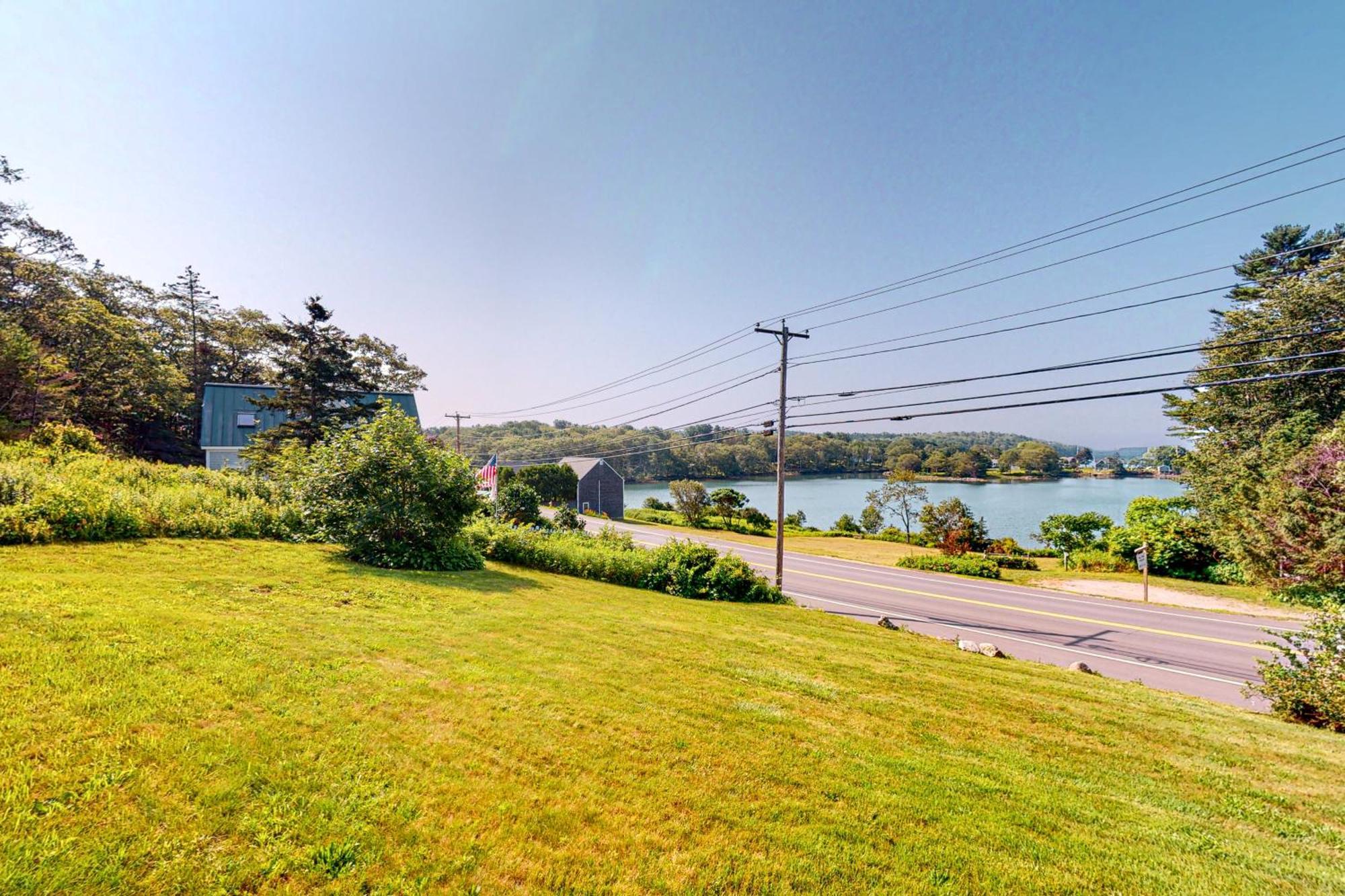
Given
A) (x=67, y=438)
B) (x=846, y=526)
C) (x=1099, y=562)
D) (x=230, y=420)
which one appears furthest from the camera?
(x=846, y=526)

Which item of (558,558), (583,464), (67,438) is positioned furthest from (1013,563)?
(67,438)

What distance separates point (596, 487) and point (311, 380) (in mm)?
26649

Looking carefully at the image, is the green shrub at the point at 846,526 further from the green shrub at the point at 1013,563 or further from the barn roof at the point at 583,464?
the barn roof at the point at 583,464

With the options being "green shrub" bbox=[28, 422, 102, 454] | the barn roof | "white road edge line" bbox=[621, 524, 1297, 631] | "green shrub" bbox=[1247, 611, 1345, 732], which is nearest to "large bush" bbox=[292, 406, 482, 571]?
"white road edge line" bbox=[621, 524, 1297, 631]

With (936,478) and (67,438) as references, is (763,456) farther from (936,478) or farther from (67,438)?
(67,438)

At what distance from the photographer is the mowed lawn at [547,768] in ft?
8.16

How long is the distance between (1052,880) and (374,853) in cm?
377

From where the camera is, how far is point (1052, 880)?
2.97m

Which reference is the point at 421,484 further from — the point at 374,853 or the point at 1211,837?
the point at 1211,837

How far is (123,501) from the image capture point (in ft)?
28.5

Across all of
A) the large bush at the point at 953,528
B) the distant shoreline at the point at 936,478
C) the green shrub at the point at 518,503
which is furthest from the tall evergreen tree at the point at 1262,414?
the distant shoreline at the point at 936,478

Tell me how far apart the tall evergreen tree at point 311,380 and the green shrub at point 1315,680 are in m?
25.2

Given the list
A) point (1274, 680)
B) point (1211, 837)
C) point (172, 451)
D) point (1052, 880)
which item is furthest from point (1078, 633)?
point (172, 451)

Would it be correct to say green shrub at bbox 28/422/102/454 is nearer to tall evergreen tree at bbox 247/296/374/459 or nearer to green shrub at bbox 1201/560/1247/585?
tall evergreen tree at bbox 247/296/374/459
